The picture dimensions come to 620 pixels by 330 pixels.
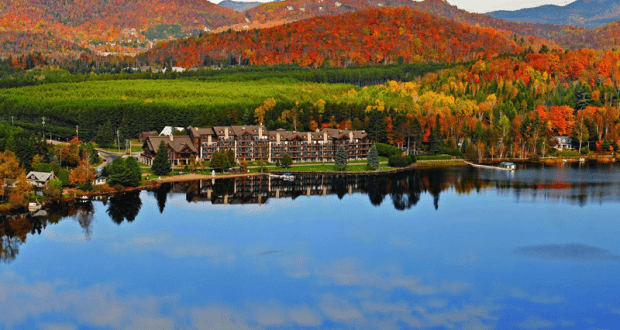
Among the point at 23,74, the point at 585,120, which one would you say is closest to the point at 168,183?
the point at 585,120

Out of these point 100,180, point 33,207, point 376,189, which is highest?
point 100,180

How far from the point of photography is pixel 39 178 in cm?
7131

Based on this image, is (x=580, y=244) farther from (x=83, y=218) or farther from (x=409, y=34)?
(x=409, y=34)

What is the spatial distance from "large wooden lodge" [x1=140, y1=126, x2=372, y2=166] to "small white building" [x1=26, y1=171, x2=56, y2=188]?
18540mm

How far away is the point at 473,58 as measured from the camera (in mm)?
172000

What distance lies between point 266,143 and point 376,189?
20934mm

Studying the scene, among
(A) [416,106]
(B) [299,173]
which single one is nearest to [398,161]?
(B) [299,173]

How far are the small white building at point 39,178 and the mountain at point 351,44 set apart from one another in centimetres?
10477

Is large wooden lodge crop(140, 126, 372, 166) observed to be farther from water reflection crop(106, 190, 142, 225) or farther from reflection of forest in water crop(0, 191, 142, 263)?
reflection of forest in water crop(0, 191, 142, 263)

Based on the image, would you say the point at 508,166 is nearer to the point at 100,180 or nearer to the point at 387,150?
the point at 387,150

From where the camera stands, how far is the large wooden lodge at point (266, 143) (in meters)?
91.6

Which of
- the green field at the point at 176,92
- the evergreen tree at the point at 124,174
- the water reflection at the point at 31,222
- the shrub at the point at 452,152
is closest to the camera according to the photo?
the water reflection at the point at 31,222

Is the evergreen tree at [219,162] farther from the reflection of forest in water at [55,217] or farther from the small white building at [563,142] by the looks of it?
the small white building at [563,142]

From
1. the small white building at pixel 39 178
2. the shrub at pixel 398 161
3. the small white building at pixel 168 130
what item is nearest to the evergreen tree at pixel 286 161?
the shrub at pixel 398 161
